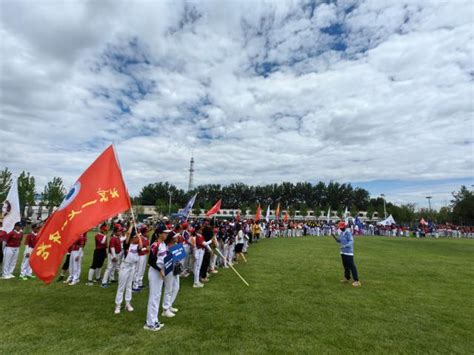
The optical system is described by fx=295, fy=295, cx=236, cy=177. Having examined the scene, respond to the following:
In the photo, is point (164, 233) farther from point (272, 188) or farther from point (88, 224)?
point (272, 188)

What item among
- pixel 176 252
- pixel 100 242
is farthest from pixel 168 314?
pixel 100 242

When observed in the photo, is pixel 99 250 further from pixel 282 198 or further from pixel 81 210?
pixel 282 198

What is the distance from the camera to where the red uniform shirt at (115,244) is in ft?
32.0

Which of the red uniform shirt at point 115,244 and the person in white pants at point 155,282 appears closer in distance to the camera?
the person in white pants at point 155,282

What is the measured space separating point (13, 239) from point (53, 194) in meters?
58.3

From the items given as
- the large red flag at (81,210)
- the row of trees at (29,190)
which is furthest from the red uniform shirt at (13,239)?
the row of trees at (29,190)

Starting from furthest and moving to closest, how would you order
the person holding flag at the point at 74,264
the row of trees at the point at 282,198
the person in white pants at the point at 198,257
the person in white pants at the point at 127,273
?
the row of trees at the point at 282,198
the person holding flag at the point at 74,264
the person in white pants at the point at 198,257
the person in white pants at the point at 127,273

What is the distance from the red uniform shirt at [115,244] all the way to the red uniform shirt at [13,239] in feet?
14.5

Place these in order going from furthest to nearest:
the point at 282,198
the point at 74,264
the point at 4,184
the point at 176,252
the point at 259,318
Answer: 1. the point at 282,198
2. the point at 4,184
3. the point at 74,264
4. the point at 259,318
5. the point at 176,252

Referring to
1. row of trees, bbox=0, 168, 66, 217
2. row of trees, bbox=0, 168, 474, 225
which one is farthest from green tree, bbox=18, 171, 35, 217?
row of trees, bbox=0, 168, 474, 225

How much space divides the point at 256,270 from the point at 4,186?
186ft

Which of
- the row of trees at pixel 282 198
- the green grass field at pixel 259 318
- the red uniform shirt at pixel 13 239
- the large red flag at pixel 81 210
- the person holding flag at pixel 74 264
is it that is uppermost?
the row of trees at pixel 282 198

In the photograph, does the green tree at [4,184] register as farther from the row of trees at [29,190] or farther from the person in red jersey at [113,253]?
the person in red jersey at [113,253]

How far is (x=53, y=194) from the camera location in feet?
202
